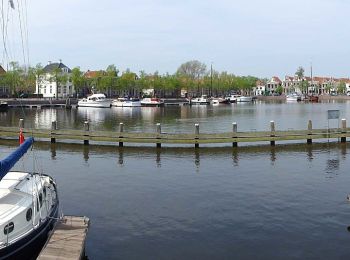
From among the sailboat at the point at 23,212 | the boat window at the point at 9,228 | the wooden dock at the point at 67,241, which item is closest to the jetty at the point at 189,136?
the sailboat at the point at 23,212

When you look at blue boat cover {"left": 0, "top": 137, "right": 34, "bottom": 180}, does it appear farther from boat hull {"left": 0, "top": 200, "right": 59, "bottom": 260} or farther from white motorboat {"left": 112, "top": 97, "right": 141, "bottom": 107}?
white motorboat {"left": 112, "top": 97, "right": 141, "bottom": 107}

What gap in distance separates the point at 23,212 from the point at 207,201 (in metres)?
9.38

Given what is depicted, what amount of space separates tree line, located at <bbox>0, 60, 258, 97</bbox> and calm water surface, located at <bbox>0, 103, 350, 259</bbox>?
96.9 m

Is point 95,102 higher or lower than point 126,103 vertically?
higher

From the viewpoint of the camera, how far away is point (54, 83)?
147 meters

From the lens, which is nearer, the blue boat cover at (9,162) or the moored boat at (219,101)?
the blue boat cover at (9,162)

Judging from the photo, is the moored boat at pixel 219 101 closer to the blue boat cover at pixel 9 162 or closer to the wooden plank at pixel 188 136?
the wooden plank at pixel 188 136

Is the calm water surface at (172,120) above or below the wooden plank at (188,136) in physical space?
below

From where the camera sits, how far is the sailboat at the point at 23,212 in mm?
12273

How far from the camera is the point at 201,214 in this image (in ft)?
60.1

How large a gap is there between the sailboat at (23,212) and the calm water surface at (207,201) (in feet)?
6.24

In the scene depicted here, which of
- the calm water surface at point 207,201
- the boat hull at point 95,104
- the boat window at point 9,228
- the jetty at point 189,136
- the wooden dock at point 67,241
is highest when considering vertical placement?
the boat hull at point 95,104

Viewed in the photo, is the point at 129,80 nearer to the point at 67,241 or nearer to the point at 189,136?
the point at 189,136

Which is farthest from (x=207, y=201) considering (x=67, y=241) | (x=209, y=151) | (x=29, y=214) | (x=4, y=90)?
(x=4, y=90)
